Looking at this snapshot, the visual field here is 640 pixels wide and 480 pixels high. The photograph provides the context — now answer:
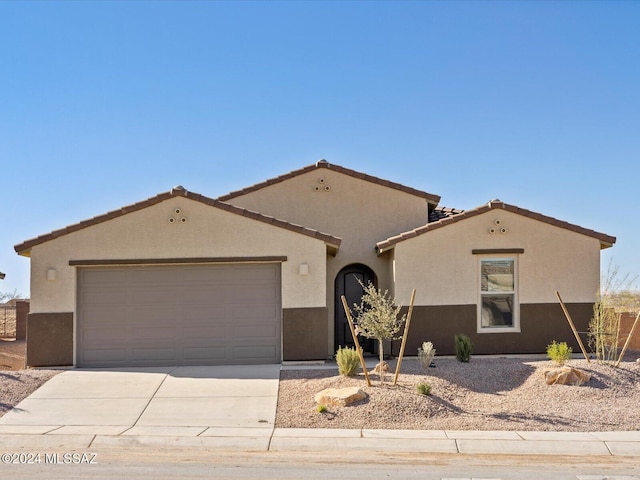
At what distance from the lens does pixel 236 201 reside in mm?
17766

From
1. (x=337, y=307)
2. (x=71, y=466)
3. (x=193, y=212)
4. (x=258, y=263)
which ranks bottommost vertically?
(x=71, y=466)

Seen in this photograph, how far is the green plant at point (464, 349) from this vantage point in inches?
562

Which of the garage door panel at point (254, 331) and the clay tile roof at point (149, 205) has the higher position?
the clay tile roof at point (149, 205)

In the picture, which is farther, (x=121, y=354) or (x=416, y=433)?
(x=121, y=354)

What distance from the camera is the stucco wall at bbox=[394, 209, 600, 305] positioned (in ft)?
51.3

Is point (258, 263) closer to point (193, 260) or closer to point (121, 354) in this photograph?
point (193, 260)

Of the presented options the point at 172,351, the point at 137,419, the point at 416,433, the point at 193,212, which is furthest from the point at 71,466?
the point at 193,212

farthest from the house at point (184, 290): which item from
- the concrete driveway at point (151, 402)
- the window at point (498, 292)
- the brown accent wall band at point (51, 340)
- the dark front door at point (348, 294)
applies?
the dark front door at point (348, 294)

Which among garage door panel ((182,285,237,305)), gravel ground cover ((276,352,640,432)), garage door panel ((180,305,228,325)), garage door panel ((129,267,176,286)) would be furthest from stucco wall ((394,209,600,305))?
garage door panel ((129,267,176,286))

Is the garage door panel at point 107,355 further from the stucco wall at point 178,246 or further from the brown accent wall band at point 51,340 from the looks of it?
the stucco wall at point 178,246

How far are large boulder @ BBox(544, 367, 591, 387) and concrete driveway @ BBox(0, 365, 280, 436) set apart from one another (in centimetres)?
502

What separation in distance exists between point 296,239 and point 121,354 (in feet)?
15.3

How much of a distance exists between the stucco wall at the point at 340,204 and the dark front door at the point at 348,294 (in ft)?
3.08

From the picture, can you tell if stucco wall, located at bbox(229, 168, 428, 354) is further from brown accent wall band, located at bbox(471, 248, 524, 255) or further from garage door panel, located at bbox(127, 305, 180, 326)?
garage door panel, located at bbox(127, 305, 180, 326)
